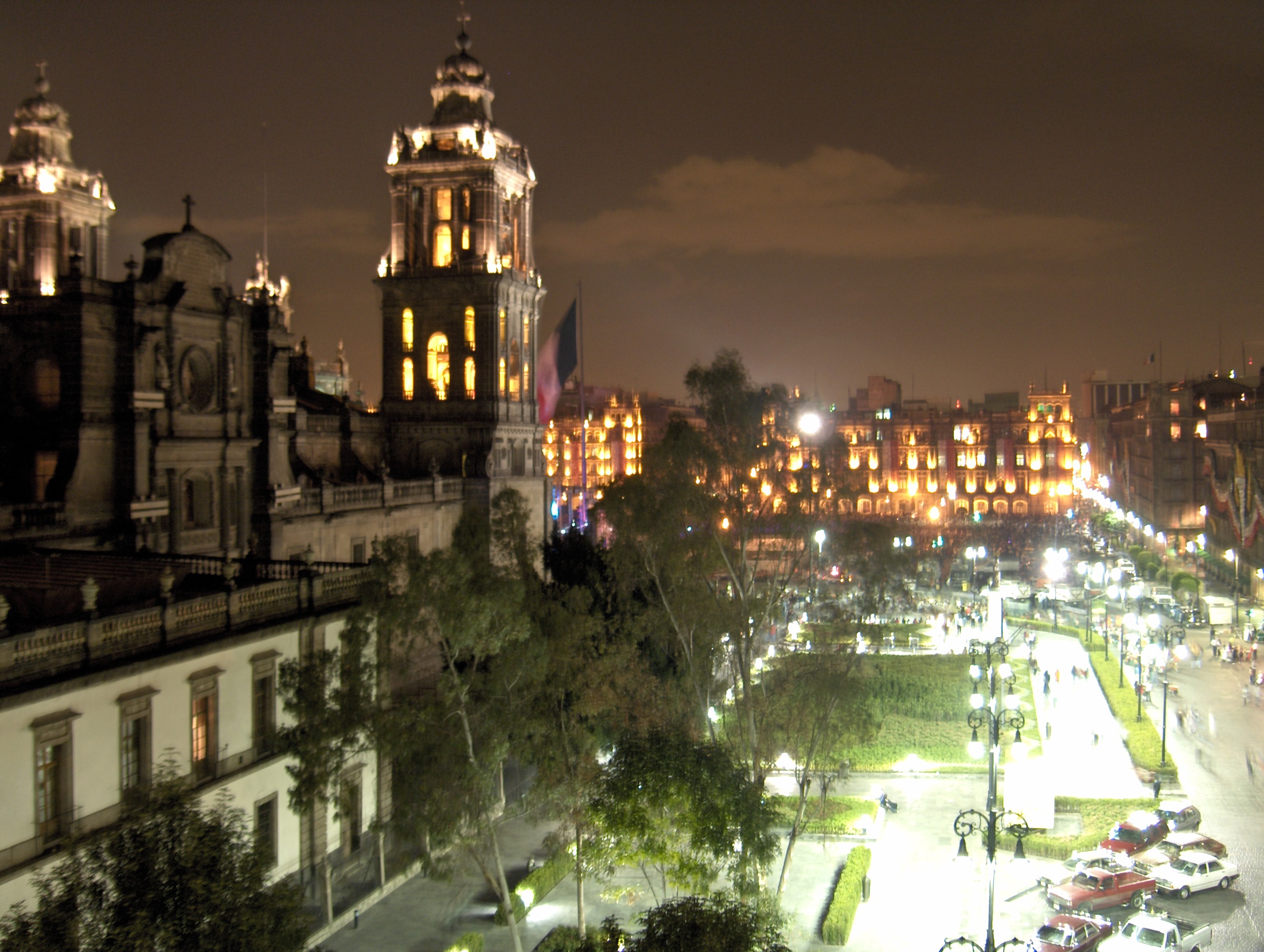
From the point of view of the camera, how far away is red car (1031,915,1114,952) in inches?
925

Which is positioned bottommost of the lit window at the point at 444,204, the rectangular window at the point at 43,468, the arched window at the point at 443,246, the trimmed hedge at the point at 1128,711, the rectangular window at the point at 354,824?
the trimmed hedge at the point at 1128,711

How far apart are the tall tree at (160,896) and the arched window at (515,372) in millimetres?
43693

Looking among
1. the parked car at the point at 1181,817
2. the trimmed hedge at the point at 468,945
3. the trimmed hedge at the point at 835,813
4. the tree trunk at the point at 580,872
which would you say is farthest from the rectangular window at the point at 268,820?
the parked car at the point at 1181,817

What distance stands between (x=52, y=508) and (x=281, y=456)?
10084mm

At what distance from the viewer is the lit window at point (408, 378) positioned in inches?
2203

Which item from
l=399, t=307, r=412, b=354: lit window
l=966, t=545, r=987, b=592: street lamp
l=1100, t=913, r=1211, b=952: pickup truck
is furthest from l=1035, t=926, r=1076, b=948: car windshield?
l=966, t=545, r=987, b=592: street lamp

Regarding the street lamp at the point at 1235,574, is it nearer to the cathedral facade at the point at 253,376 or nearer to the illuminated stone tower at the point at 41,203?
the cathedral facade at the point at 253,376

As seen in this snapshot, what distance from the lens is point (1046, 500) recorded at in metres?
137

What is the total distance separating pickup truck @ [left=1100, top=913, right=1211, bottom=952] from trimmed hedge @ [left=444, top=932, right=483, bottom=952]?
44.7 ft

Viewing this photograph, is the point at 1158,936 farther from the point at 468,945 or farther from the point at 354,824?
the point at 354,824

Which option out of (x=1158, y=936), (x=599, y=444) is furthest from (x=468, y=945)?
(x=599, y=444)

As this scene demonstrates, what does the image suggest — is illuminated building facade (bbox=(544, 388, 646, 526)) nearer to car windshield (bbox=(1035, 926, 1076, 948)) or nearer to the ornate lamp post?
the ornate lamp post

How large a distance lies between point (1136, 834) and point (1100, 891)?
4.17 metres

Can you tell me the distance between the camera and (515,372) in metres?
57.5
